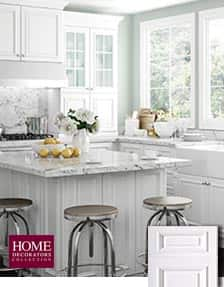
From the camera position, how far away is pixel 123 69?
5445mm

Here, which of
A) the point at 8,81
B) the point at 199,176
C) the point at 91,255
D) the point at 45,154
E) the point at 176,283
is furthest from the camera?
the point at 8,81

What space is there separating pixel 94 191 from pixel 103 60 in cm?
245

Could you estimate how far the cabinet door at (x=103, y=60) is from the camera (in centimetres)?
505

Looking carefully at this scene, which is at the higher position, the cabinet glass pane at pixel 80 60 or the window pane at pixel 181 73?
the cabinet glass pane at pixel 80 60

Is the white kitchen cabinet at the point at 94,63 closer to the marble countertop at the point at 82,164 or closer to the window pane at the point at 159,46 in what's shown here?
the window pane at the point at 159,46

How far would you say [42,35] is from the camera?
468 cm

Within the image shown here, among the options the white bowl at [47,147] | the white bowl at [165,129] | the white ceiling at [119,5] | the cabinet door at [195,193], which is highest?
the white ceiling at [119,5]

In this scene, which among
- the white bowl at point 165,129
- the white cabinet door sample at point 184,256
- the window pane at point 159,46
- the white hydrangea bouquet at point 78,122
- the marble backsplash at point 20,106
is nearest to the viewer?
the white cabinet door sample at point 184,256

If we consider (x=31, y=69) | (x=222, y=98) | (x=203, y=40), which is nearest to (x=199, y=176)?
(x=222, y=98)

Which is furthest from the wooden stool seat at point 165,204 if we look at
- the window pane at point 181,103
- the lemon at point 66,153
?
the window pane at point 181,103

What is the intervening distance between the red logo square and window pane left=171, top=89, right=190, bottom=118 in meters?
4.35

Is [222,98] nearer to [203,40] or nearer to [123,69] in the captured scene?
[203,40]

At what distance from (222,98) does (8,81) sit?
1.71 m

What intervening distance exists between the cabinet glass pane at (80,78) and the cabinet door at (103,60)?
90 mm
